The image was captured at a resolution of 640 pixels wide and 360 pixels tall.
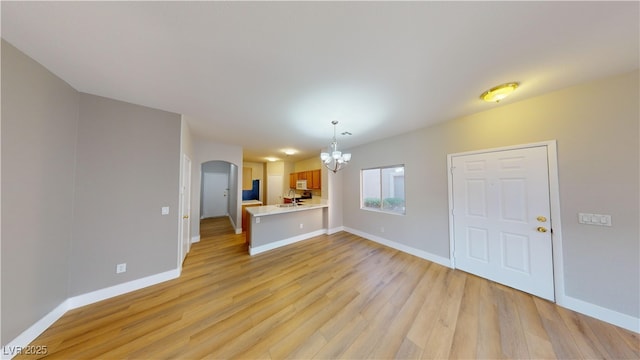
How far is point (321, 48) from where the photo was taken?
56.7 inches

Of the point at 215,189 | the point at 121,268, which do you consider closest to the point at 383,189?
the point at 121,268

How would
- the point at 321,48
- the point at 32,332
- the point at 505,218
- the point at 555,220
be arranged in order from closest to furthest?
1. the point at 321,48
2. the point at 32,332
3. the point at 555,220
4. the point at 505,218

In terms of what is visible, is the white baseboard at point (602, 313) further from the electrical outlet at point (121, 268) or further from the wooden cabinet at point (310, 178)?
the electrical outlet at point (121, 268)

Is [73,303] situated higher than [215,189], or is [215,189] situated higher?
[215,189]

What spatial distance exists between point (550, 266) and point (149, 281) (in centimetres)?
537

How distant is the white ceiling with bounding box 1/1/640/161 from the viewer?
1149mm

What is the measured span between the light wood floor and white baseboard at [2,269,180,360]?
84 mm

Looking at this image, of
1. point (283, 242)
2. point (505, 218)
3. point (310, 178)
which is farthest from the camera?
point (310, 178)

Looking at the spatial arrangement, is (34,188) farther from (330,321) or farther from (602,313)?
(602,313)

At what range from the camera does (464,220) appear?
2914mm

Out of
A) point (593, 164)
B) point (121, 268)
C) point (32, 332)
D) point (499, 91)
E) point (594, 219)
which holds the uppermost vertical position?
point (499, 91)

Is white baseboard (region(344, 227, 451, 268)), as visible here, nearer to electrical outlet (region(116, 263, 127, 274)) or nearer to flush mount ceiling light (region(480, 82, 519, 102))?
flush mount ceiling light (region(480, 82, 519, 102))

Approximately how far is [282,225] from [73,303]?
2892 mm

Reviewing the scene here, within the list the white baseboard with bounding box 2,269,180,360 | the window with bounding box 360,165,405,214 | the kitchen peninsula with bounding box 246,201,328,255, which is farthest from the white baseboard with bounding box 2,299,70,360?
the window with bounding box 360,165,405,214
